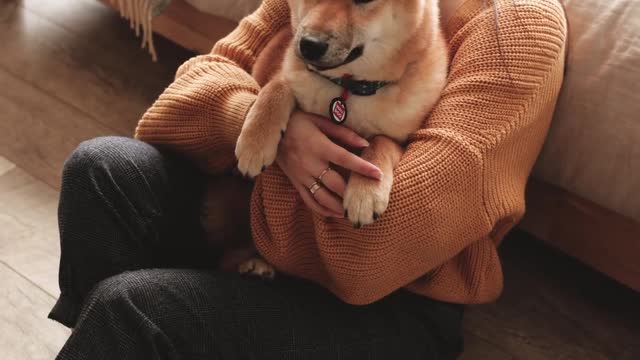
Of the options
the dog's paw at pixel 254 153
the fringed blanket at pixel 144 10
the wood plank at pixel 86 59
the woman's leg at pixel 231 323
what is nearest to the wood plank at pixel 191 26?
the fringed blanket at pixel 144 10

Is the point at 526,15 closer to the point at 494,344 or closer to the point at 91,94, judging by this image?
the point at 494,344

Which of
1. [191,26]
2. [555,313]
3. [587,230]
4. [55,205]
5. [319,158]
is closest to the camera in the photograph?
[319,158]

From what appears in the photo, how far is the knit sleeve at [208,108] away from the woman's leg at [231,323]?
0.84ft

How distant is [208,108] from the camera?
→ 47.7 inches

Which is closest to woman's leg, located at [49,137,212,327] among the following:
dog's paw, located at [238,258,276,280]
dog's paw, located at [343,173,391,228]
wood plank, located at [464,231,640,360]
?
dog's paw, located at [238,258,276,280]

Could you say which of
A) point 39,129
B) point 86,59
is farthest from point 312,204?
point 86,59

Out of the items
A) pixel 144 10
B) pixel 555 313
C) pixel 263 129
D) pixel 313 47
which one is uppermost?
pixel 313 47

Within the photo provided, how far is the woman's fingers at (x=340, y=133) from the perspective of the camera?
44.8 inches

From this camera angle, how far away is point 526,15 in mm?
1127

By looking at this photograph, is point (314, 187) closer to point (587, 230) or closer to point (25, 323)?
point (587, 230)

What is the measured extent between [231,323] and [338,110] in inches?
15.8

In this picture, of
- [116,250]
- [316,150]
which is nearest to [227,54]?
[316,150]

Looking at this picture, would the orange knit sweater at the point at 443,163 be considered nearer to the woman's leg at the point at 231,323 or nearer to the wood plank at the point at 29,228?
the woman's leg at the point at 231,323

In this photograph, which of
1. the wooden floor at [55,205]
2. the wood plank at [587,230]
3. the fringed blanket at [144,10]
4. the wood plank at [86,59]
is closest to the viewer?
the wood plank at [587,230]
